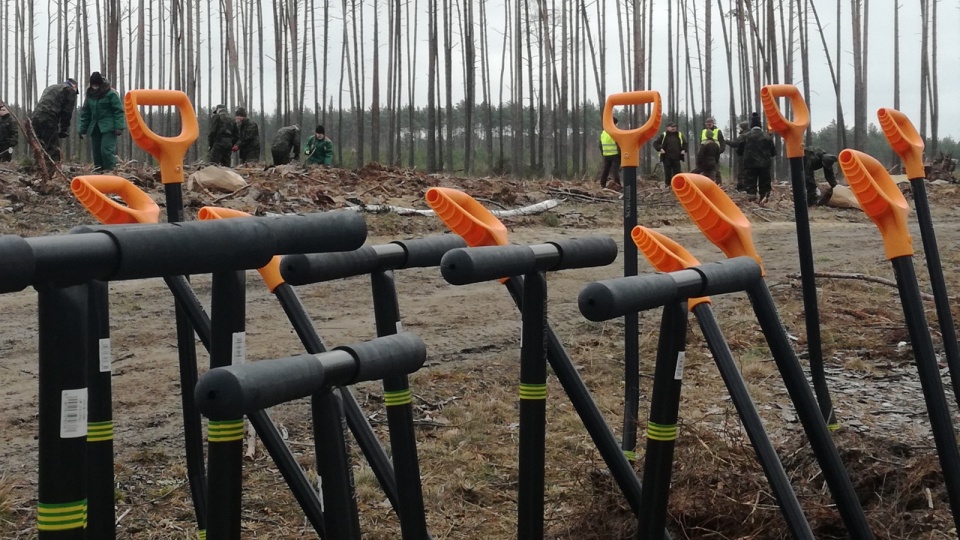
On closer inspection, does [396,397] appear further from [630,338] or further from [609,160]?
[609,160]

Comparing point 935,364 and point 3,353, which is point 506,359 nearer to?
point 3,353

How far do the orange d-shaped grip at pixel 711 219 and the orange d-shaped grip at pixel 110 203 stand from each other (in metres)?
1.10

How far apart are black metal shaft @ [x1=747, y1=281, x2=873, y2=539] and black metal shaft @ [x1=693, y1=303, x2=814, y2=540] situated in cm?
10

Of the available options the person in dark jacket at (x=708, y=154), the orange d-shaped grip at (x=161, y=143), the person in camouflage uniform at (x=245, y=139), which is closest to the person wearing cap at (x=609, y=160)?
the person in dark jacket at (x=708, y=154)

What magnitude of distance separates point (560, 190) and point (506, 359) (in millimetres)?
8738

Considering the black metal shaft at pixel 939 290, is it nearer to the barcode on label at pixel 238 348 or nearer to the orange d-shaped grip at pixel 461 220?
the orange d-shaped grip at pixel 461 220

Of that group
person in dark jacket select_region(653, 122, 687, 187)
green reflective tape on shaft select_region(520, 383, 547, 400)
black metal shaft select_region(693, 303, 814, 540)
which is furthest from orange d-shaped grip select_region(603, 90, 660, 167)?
person in dark jacket select_region(653, 122, 687, 187)

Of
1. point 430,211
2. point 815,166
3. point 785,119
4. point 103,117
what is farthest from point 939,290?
point 103,117

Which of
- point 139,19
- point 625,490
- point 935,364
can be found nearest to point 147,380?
point 625,490

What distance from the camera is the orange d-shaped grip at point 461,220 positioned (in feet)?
6.67

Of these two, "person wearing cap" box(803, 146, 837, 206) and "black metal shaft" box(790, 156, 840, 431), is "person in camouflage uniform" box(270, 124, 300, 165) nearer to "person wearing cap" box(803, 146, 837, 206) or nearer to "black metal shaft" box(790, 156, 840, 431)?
"person wearing cap" box(803, 146, 837, 206)

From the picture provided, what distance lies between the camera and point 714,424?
3.83 metres

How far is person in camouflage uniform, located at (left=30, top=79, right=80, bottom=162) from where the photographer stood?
13.0 m

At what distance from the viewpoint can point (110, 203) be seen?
6.57 ft
